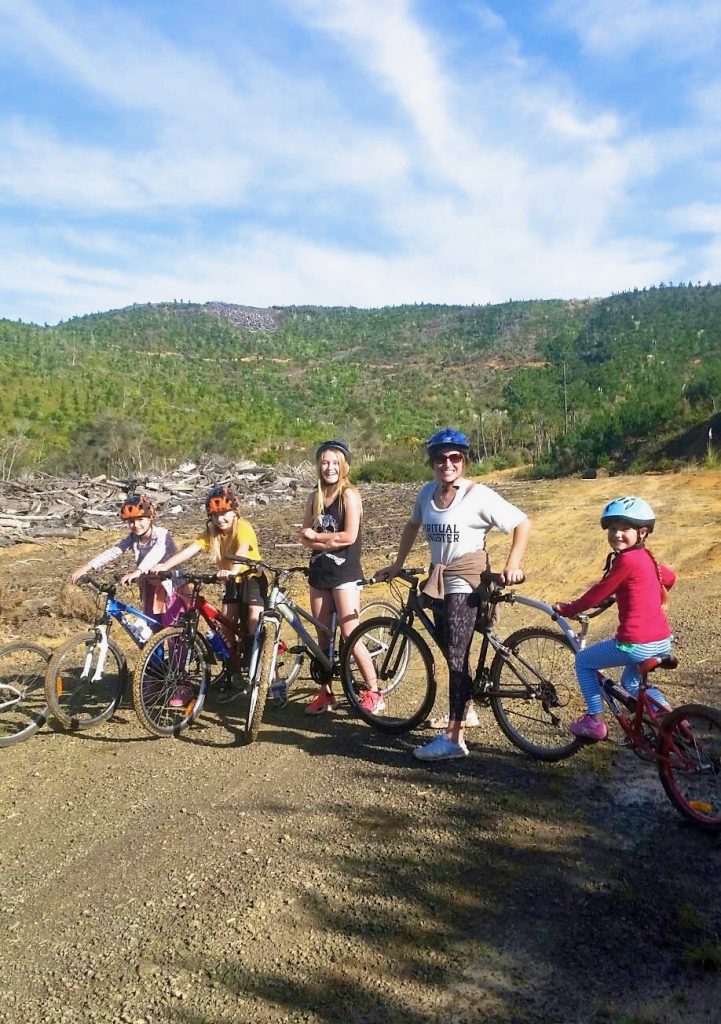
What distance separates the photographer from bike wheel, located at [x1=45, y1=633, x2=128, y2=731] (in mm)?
4871

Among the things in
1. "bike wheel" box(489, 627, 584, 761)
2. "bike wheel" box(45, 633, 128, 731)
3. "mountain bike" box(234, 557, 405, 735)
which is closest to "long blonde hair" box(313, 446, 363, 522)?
"mountain bike" box(234, 557, 405, 735)

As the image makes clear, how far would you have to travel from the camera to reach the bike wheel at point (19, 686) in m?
5.07

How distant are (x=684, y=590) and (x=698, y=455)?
64.6 ft

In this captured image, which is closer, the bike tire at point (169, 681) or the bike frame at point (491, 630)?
the bike frame at point (491, 630)

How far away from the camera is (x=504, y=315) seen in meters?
112

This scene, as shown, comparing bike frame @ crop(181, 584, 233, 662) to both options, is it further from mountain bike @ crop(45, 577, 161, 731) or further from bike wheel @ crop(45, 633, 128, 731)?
bike wheel @ crop(45, 633, 128, 731)

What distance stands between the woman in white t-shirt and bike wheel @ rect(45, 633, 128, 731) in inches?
91.8

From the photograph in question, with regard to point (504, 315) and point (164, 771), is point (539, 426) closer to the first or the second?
point (164, 771)

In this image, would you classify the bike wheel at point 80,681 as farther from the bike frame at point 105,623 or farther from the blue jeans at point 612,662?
the blue jeans at point 612,662

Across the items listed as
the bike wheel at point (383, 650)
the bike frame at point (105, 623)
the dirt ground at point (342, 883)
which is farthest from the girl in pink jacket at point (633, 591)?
the bike frame at point (105, 623)

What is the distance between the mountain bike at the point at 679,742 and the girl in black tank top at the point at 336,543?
5.46 ft

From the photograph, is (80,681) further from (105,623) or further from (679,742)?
(679,742)

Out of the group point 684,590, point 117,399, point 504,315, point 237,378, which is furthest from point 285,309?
point 684,590

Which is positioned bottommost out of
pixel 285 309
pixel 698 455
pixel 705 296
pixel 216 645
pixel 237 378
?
pixel 216 645
